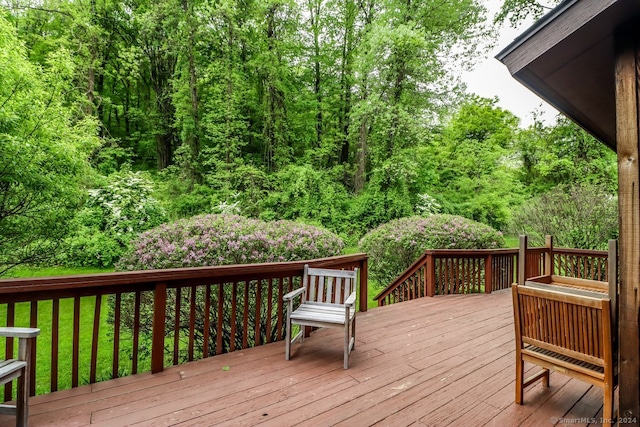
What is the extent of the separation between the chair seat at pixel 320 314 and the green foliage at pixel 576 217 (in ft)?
24.2

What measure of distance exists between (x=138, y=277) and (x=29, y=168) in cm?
383

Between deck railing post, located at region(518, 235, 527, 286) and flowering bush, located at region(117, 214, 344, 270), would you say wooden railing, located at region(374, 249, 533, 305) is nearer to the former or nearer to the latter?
flowering bush, located at region(117, 214, 344, 270)

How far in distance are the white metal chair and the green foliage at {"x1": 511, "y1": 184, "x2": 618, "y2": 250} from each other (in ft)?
23.2

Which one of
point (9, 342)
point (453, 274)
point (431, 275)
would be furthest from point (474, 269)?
point (9, 342)

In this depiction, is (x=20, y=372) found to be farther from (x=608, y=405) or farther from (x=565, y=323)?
(x=608, y=405)

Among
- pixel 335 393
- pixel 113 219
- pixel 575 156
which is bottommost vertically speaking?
pixel 335 393

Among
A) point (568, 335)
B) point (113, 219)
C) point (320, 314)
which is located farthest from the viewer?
point (113, 219)

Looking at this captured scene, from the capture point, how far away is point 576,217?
754 cm

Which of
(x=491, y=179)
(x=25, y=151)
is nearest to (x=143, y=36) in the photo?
(x=25, y=151)

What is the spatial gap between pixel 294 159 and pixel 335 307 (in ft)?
34.4

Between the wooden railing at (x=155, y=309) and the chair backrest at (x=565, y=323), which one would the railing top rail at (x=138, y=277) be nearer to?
the wooden railing at (x=155, y=309)

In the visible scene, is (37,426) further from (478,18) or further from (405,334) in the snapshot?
(478,18)

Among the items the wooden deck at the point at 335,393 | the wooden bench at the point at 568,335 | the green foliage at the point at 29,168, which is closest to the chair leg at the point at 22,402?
the wooden deck at the point at 335,393

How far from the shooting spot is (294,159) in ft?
43.0
